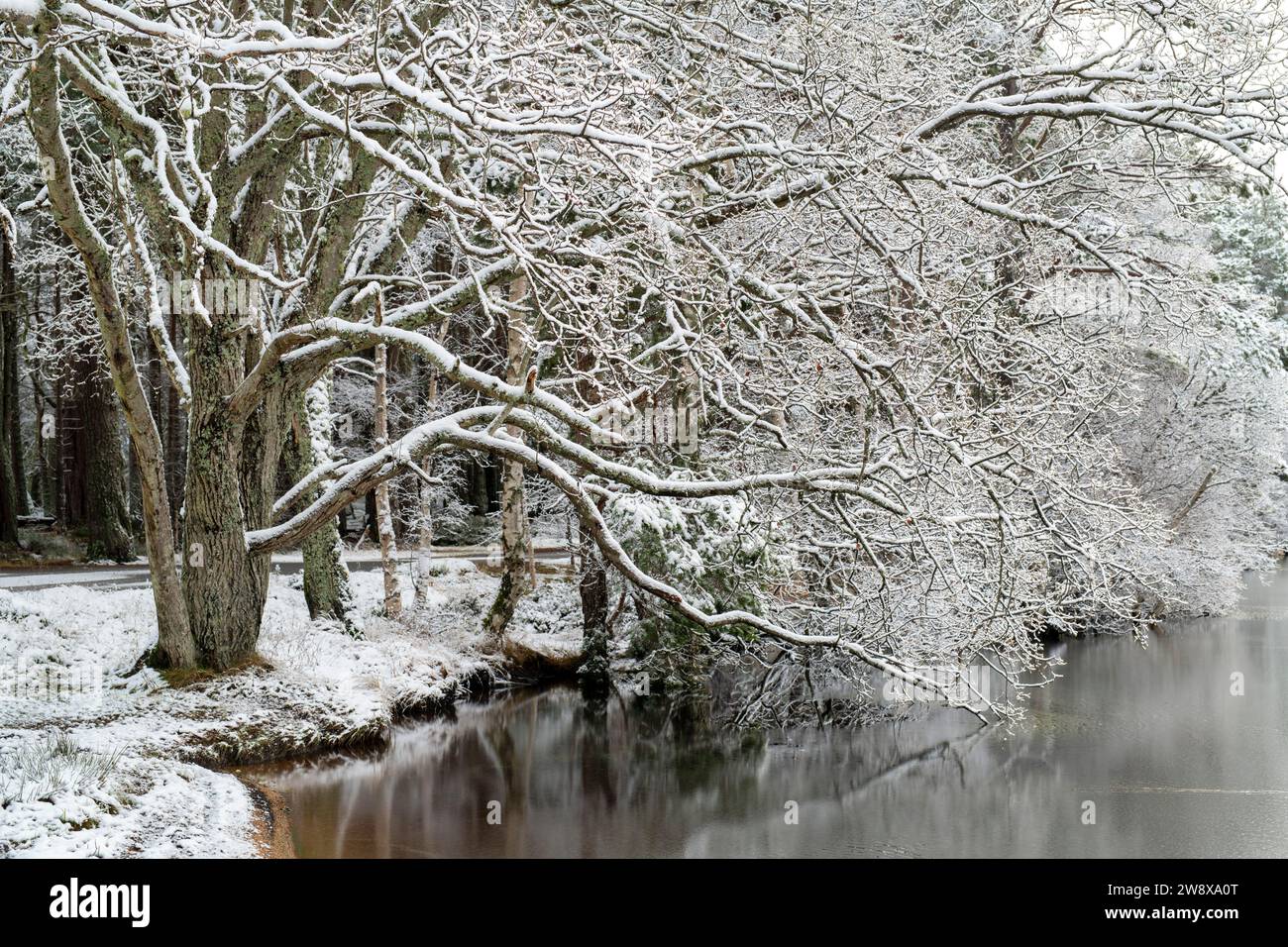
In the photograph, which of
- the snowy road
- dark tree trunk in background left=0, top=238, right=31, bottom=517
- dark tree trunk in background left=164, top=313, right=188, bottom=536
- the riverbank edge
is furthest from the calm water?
dark tree trunk in background left=0, top=238, right=31, bottom=517

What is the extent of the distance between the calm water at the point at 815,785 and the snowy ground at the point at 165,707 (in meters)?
0.58

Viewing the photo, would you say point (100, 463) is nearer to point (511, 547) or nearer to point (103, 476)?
point (103, 476)

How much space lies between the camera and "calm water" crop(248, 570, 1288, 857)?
9812 mm

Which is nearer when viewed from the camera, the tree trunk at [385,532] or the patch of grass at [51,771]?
the patch of grass at [51,771]

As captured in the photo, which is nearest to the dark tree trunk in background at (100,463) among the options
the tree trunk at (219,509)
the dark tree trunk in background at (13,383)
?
the dark tree trunk in background at (13,383)

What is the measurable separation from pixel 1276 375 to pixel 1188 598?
282 inches

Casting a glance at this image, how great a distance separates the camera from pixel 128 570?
19.8 m

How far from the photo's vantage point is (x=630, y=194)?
30.7 feet

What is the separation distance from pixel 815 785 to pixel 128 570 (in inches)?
527

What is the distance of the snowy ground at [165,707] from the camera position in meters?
7.29

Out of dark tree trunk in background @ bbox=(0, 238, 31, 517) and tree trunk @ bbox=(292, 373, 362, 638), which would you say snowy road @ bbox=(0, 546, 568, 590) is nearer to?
tree trunk @ bbox=(292, 373, 362, 638)

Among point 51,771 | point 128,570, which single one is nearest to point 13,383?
point 128,570

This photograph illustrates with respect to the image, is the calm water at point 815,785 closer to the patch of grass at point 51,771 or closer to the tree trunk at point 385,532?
the patch of grass at point 51,771
